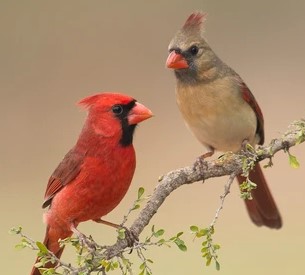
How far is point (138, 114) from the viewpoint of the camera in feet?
10.7

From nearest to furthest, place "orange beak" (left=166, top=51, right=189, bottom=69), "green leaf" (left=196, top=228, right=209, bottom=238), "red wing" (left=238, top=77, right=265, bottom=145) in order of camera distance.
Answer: "green leaf" (left=196, top=228, right=209, bottom=238), "orange beak" (left=166, top=51, right=189, bottom=69), "red wing" (left=238, top=77, right=265, bottom=145)

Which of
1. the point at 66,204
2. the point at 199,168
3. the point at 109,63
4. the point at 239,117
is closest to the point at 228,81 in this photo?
the point at 239,117

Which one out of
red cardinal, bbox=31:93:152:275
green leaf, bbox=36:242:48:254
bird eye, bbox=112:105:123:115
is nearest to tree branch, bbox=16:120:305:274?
green leaf, bbox=36:242:48:254

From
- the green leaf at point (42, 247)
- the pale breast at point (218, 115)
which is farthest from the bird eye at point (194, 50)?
the green leaf at point (42, 247)

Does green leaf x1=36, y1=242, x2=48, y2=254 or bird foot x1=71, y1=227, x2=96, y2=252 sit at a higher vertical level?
bird foot x1=71, y1=227, x2=96, y2=252

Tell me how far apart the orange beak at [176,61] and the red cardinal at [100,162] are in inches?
26.6

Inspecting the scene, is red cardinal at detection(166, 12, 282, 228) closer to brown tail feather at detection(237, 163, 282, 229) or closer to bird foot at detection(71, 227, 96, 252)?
brown tail feather at detection(237, 163, 282, 229)

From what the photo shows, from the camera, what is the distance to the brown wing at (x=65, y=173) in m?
3.37

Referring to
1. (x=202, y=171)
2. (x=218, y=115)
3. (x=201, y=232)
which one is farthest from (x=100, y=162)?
(x=218, y=115)

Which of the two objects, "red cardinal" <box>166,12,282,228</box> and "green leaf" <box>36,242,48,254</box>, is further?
"red cardinal" <box>166,12,282,228</box>

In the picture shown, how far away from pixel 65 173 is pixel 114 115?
27 centimetres

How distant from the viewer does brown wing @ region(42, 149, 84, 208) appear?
337 centimetres

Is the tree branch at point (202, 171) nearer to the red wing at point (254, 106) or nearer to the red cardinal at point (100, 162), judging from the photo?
the red cardinal at point (100, 162)

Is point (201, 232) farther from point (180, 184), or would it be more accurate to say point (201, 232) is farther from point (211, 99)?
point (211, 99)
